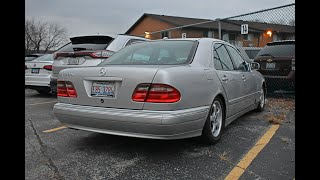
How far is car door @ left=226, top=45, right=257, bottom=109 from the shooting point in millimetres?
4707

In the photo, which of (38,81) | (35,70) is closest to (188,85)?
(38,81)

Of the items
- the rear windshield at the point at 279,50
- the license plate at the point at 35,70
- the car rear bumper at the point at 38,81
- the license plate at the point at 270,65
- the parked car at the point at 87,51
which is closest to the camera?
the parked car at the point at 87,51

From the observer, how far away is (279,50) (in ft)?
24.3

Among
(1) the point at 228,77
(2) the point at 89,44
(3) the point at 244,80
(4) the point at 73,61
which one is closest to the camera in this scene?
(1) the point at 228,77

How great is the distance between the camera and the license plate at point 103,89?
10.5 feet

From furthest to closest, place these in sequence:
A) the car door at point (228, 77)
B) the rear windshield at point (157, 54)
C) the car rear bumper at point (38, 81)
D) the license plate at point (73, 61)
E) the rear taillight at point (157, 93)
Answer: the car rear bumper at point (38, 81), the license plate at point (73, 61), the car door at point (228, 77), the rear windshield at point (157, 54), the rear taillight at point (157, 93)

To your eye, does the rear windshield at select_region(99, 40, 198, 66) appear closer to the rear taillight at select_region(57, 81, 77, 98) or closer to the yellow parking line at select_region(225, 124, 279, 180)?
the rear taillight at select_region(57, 81, 77, 98)

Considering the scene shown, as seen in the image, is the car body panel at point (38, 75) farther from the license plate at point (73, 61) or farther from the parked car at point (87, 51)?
the license plate at point (73, 61)

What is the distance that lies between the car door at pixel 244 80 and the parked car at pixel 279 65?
2.16m

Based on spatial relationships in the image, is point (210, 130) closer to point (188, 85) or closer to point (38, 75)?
point (188, 85)

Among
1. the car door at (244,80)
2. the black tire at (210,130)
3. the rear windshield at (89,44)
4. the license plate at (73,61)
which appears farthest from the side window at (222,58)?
the license plate at (73,61)

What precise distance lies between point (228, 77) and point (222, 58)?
34 cm

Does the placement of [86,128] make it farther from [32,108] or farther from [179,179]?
[32,108]

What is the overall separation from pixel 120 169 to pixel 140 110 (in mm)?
625
